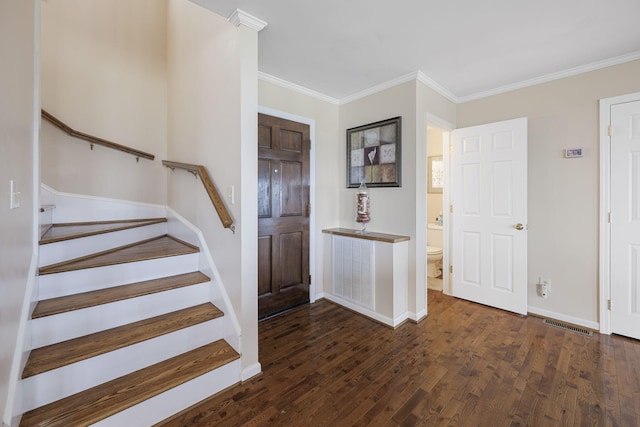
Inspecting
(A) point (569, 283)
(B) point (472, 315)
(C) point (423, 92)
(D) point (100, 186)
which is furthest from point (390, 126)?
Answer: (D) point (100, 186)

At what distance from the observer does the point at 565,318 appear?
2717 mm

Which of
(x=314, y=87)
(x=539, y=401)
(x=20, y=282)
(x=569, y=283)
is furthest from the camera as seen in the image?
(x=314, y=87)

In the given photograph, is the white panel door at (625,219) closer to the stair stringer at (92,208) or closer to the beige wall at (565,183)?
the beige wall at (565,183)

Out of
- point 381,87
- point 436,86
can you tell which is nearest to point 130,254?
point 381,87

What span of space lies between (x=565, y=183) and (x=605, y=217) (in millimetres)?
430

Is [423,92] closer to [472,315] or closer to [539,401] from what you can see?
[472,315]

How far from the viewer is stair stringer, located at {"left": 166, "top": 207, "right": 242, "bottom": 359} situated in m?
1.92

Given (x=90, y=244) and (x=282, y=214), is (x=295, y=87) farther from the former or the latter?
(x=90, y=244)

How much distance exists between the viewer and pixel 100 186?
2898mm

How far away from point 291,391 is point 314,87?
115 inches

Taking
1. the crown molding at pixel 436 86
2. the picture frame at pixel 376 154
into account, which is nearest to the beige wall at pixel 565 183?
the crown molding at pixel 436 86

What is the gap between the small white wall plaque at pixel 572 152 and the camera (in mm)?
2604

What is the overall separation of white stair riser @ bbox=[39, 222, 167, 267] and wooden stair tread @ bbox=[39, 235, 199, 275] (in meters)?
0.04

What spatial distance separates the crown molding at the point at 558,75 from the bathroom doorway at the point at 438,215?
52 centimetres
